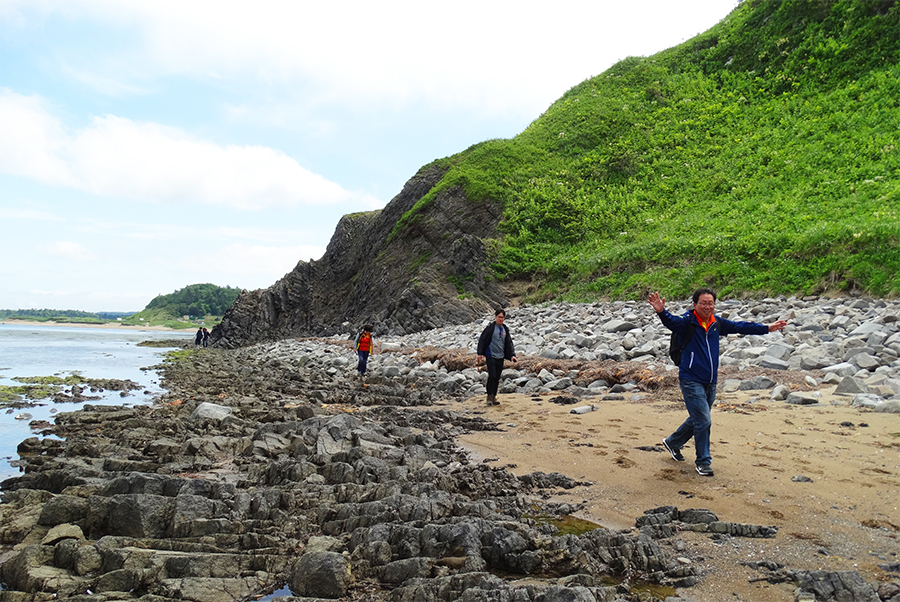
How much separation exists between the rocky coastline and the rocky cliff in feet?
61.9

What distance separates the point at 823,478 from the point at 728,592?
3.03 m

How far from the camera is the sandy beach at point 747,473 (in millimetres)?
4613

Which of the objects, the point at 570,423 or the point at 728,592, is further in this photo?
the point at 570,423

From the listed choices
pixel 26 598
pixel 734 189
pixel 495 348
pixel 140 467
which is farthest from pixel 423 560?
pixel 734 189

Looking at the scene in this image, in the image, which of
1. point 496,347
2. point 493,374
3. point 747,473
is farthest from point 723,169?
point 747,473

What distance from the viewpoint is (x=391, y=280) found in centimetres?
4019

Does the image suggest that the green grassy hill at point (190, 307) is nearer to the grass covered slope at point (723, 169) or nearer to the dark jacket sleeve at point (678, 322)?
the grass covered slope at point (723, 169)

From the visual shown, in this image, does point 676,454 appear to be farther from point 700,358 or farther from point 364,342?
point 364,342

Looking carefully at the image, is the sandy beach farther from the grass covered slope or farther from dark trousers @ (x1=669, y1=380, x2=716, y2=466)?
the grass covered slope

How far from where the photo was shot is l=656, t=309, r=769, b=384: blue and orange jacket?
23.3 feet

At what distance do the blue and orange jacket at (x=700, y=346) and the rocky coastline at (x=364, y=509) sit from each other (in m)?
1.93

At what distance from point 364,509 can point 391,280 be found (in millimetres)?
34780

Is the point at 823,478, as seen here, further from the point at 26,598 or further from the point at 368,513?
the point at 26,598

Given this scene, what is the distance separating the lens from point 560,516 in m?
5.98
